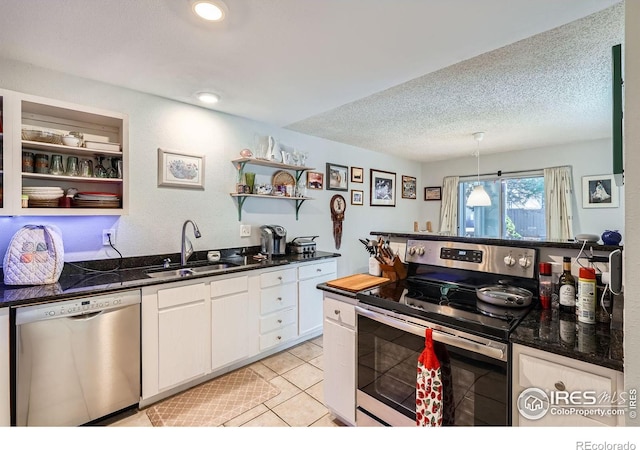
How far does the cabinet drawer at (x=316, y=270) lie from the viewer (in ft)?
9.58

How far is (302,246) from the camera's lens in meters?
3.25

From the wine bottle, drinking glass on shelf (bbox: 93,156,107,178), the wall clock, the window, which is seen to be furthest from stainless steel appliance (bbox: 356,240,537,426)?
the window

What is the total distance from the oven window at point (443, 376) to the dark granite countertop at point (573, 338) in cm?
16

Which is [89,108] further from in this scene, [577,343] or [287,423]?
[577,343]

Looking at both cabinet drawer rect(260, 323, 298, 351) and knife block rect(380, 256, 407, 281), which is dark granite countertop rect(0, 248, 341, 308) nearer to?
cabinet drawer rect(260, 323, 298, 351)

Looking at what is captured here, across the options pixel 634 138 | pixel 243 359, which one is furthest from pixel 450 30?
pixel 243 359

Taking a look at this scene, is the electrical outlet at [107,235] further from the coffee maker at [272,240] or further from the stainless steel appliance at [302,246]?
the stainless steel appliance at [302,246]

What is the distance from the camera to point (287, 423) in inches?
72.4

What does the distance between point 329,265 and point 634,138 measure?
256 centimetres

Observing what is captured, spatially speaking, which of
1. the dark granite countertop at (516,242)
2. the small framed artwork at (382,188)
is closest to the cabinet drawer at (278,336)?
the dark granite countertop at (516,242)

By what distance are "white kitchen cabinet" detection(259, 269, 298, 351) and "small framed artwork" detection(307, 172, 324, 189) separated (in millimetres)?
1284

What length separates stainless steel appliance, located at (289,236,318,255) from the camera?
324 centimetres

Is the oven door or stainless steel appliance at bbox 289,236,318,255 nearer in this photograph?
the oven door

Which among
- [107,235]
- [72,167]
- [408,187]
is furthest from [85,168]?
[408,187]
